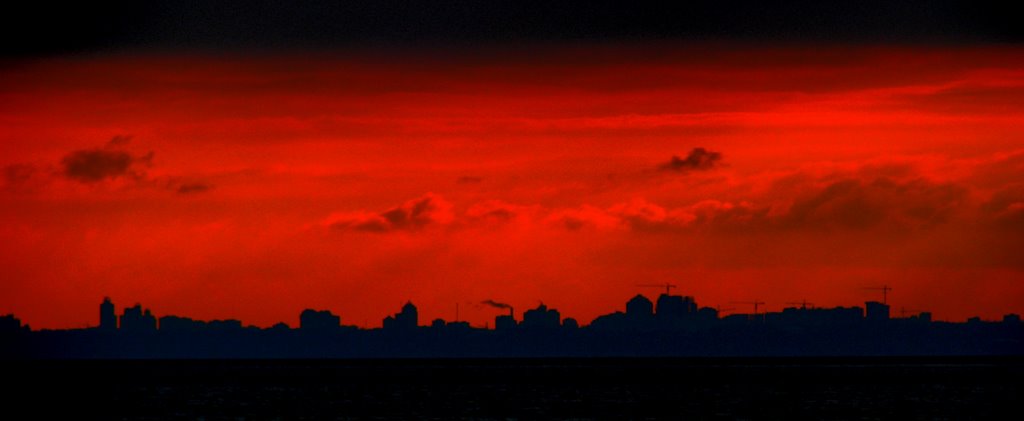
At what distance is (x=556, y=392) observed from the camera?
145875 mm

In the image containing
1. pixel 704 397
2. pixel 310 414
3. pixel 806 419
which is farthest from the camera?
pixel 704 397

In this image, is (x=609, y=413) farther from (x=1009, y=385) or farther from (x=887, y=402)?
(x=1009, y=385)

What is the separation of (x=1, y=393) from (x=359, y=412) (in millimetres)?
59296

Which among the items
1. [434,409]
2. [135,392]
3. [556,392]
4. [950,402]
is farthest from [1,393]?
[950,402]

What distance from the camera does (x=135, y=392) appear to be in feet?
504

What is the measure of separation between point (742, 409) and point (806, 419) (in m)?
12.5

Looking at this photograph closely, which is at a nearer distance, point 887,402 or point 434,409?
point 434,409

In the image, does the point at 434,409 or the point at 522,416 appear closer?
the point at 522,416

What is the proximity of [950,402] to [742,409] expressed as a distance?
64.3 feet

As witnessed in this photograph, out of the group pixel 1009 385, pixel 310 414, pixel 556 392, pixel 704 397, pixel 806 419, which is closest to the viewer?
pixel 806 419

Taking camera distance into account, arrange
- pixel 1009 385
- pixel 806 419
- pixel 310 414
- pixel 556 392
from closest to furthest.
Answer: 1. pixel 806 419
2. pixel 310 414
3. pixel 556 392
4. pixel 1009 385

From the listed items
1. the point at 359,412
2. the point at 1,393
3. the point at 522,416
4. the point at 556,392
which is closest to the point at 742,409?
the point at 522,416

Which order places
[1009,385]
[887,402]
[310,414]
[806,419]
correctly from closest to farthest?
[806,419]
[310,414]
[887,402]
[1009,385]

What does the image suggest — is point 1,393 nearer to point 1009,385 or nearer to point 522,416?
point 522,416
